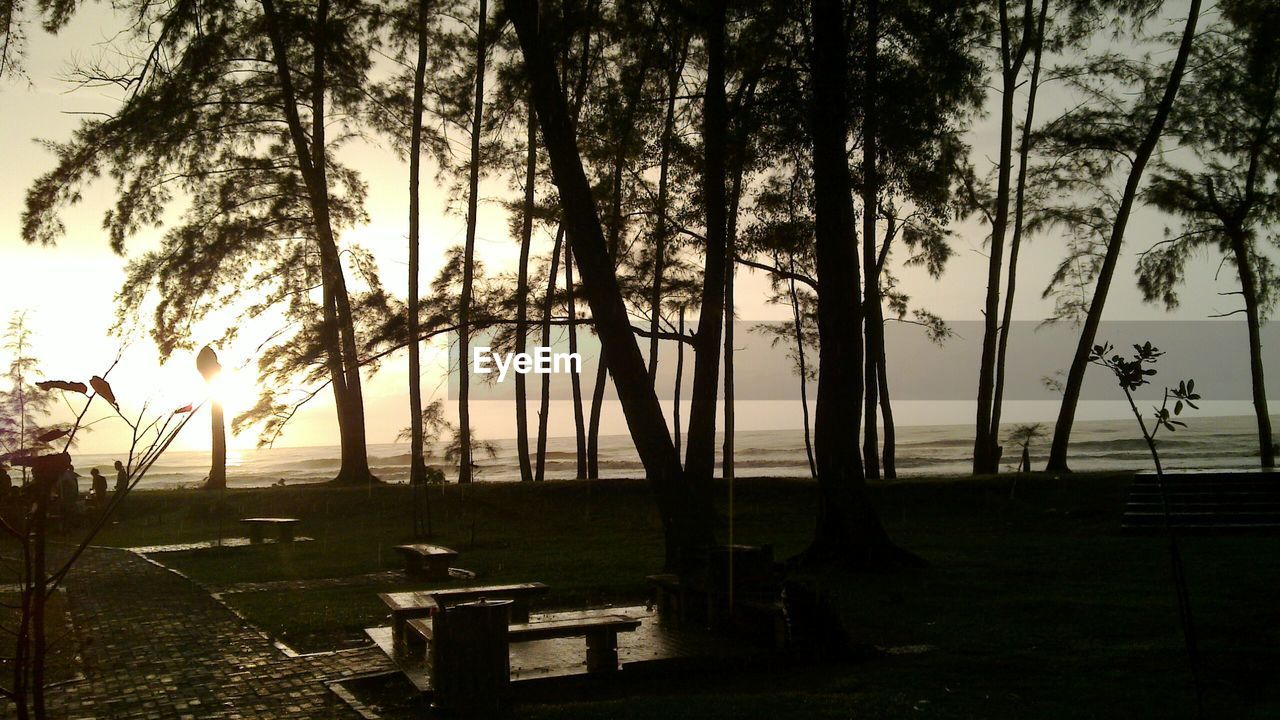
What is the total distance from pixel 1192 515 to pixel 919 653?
1004 cm

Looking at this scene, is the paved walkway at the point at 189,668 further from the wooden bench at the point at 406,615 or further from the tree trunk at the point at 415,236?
the tree trunk at the point at 415,236

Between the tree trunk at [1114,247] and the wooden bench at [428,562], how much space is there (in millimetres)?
14065

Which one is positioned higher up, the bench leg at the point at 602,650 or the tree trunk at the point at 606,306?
the tree trunk at the point at 606,306

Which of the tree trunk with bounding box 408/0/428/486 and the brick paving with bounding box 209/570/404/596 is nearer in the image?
the brick paving with bounding box 209/570/404/596

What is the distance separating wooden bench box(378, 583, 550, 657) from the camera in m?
7.39

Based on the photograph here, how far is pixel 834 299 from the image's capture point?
40.6 feet

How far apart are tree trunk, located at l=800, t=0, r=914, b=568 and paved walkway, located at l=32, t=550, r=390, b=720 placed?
6243 mm

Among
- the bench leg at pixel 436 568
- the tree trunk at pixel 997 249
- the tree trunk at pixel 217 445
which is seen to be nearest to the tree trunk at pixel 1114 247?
the tree trunk at pixel 997 249

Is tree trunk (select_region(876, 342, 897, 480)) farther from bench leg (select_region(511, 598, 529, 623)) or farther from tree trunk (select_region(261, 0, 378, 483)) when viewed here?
bench leg (select_region(511, 598, 529, 623))

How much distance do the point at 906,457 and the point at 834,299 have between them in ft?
163

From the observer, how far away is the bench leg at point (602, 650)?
261 inches

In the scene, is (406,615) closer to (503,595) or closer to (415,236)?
(503,595)

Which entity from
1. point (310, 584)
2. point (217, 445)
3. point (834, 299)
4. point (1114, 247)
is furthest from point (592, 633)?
point (217, 445)

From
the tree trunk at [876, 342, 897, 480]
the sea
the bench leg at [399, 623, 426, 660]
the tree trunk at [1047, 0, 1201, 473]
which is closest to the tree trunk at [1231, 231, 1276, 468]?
the tree trunk at [1047, 0, 1201, 473]
